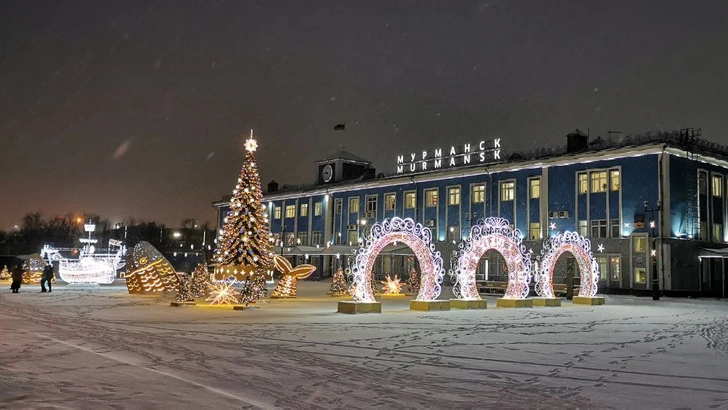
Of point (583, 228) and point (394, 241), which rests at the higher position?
point (583, 228)

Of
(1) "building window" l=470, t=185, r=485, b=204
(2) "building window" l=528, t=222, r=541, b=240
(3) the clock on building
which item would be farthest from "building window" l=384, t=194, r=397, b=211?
(2) "building window" l=528, t=222, r=541, b=240

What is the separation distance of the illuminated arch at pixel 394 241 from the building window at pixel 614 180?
21860 mm

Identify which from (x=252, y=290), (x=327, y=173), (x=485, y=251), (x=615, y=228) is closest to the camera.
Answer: (x=252, y=290)

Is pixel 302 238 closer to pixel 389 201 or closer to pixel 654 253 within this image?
pixel 389 201

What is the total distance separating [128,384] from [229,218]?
18.7 metres

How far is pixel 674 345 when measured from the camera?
14.9 m

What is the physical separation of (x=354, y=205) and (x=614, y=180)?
87.5ft

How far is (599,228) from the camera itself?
4372 cm

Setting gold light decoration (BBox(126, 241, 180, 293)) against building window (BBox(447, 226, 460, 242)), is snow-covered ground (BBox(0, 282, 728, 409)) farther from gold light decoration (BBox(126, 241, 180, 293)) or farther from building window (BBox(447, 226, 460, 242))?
building window (BBox(447, 226, 460, 242))

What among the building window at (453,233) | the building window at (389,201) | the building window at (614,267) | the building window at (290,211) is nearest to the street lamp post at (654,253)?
the building window at (614,267)

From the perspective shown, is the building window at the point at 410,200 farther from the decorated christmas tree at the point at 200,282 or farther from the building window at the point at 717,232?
the decorated christmas tree at the point at 200,282

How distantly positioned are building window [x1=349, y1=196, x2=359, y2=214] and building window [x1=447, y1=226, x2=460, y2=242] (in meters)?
11.8

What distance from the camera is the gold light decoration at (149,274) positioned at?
32344 mm

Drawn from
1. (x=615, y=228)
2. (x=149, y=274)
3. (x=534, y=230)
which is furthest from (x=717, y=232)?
(x=149, y=274)
